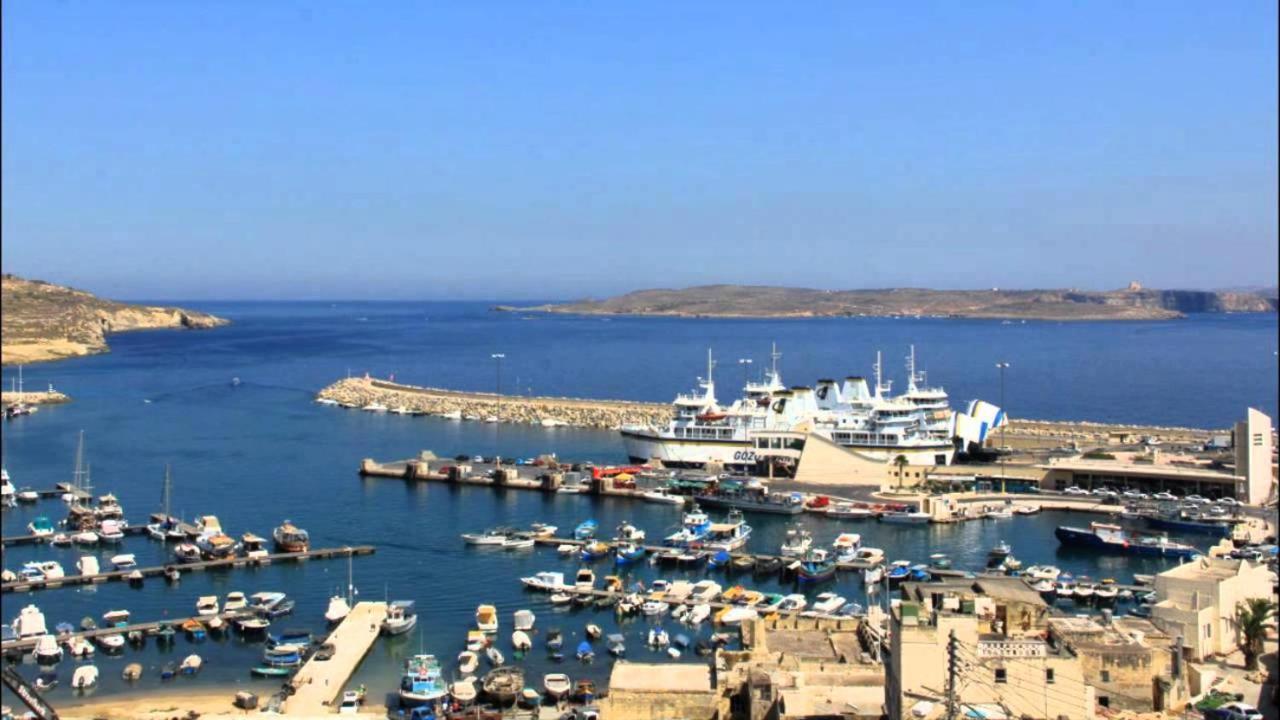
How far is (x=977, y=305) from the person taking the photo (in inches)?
6895

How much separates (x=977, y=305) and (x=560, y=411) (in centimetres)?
13635

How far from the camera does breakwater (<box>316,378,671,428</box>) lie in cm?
4728

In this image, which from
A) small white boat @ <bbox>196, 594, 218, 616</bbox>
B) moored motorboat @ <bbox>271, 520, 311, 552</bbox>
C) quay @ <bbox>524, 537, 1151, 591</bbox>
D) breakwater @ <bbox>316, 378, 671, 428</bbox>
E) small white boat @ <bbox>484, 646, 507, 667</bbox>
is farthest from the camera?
breakwater @ <bbox>316, 378, 671, 428</bbox>

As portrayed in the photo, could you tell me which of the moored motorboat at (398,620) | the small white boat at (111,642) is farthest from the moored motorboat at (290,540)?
the small white boat at (111,642)

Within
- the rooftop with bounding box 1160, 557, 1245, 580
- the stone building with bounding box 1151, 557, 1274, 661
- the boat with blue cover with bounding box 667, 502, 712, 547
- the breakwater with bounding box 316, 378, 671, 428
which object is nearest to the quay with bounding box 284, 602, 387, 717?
the boat with blue cover with bounding box 667, 502, 712, 547

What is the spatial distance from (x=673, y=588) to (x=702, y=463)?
14244 mm

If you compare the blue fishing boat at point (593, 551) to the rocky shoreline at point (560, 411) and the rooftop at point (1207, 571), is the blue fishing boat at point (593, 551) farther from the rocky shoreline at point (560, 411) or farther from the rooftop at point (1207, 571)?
the rocky shoreline at point (560, 411)

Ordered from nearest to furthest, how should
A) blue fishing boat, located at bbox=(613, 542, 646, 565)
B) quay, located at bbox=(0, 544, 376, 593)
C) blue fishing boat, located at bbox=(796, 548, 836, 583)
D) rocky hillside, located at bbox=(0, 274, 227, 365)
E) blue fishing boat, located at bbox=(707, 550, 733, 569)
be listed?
quay, located at bbox=(0, 544, 376, 593) → blue fishing boat, located at bbox=(796, 548, 836, 583) → blue fishing boat, located at bbox=(707, 550, 733, 569) → blue fishing boat, located at bbox=(613, 542, 646, 565) → rocky hillside, located at bbox=(0, 274, 227, 365)

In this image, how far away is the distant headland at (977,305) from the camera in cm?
16075

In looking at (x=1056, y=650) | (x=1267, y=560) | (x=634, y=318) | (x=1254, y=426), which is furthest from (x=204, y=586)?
(x=634, y=318)

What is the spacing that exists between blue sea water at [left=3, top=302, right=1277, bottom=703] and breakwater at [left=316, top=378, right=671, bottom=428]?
1.69 meters

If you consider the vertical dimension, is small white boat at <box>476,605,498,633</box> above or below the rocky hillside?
below

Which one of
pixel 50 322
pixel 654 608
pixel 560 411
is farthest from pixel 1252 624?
pixel 50 322

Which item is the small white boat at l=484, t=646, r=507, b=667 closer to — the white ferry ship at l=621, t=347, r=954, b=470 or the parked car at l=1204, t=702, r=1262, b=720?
the parked car at l=1204, t=702, r=1262, b=720
